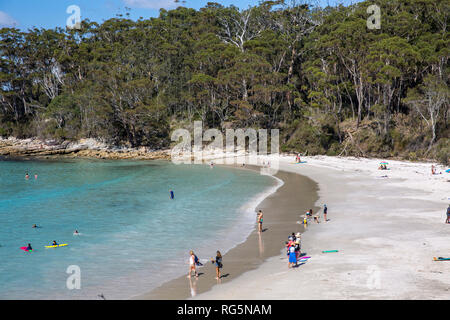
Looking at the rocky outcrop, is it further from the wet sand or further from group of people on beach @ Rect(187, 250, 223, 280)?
group of people on beach @ Rect(187, 250, 223, 280)

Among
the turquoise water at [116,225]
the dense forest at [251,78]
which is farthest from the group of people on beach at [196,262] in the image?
the dense forest at [251,78]

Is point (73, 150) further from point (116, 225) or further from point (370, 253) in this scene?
point (370, 253)

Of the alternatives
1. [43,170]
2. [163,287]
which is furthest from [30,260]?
[43,170]

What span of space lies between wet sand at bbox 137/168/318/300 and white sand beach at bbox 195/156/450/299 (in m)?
0.50

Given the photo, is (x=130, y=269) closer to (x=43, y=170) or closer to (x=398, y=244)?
(x=398, y=244)

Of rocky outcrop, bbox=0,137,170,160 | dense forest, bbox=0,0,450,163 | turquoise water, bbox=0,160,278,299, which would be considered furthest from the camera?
rocky outcrop, bbox=0,137,170,160

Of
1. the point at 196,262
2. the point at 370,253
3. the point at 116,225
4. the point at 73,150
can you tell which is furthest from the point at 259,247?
the point at 73,150

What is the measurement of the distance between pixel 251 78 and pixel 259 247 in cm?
4938

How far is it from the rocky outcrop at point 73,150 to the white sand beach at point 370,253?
4754 cm

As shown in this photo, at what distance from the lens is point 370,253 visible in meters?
15.9

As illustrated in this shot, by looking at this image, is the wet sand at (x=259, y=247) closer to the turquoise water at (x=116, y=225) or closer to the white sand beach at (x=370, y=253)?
the white sand beach at (x=370, y=253)

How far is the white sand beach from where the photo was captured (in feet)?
39.7

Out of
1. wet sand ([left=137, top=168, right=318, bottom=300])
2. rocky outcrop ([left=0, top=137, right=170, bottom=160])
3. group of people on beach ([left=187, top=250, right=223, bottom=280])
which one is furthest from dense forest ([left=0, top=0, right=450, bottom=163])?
group of people on beach ([left=187, top=250, right=223, bottom=280])
